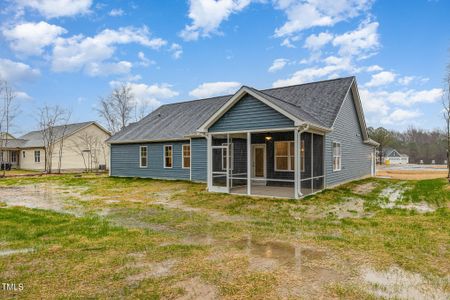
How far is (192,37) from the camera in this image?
2144 centimetres

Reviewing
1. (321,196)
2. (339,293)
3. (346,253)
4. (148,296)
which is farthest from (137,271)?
(321,196)

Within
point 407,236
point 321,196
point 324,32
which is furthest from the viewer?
point 324,32

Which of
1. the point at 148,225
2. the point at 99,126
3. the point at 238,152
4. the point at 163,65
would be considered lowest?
the point at 148,225

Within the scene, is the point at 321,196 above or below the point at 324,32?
below

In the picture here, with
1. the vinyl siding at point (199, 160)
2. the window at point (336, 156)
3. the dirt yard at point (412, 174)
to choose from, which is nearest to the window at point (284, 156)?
the window at point (336, 156)

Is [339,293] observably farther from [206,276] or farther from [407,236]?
[407,236]

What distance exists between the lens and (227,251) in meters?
5.30

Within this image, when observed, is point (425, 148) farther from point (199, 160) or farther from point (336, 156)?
point (199, 160)

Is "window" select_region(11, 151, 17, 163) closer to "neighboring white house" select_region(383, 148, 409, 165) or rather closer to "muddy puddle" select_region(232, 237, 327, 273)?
"muddy puddle" select_region(232, 237, 327, 273)

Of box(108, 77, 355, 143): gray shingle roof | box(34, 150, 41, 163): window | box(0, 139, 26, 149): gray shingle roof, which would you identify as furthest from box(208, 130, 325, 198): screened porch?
box(0, 139, 26, 149): gray shingle roof

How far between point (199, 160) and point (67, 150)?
815 inches

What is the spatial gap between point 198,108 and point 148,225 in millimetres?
14900

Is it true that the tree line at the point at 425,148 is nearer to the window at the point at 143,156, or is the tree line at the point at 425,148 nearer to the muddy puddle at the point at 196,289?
the window at the point at 143,156

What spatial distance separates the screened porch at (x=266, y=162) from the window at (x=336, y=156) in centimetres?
187
